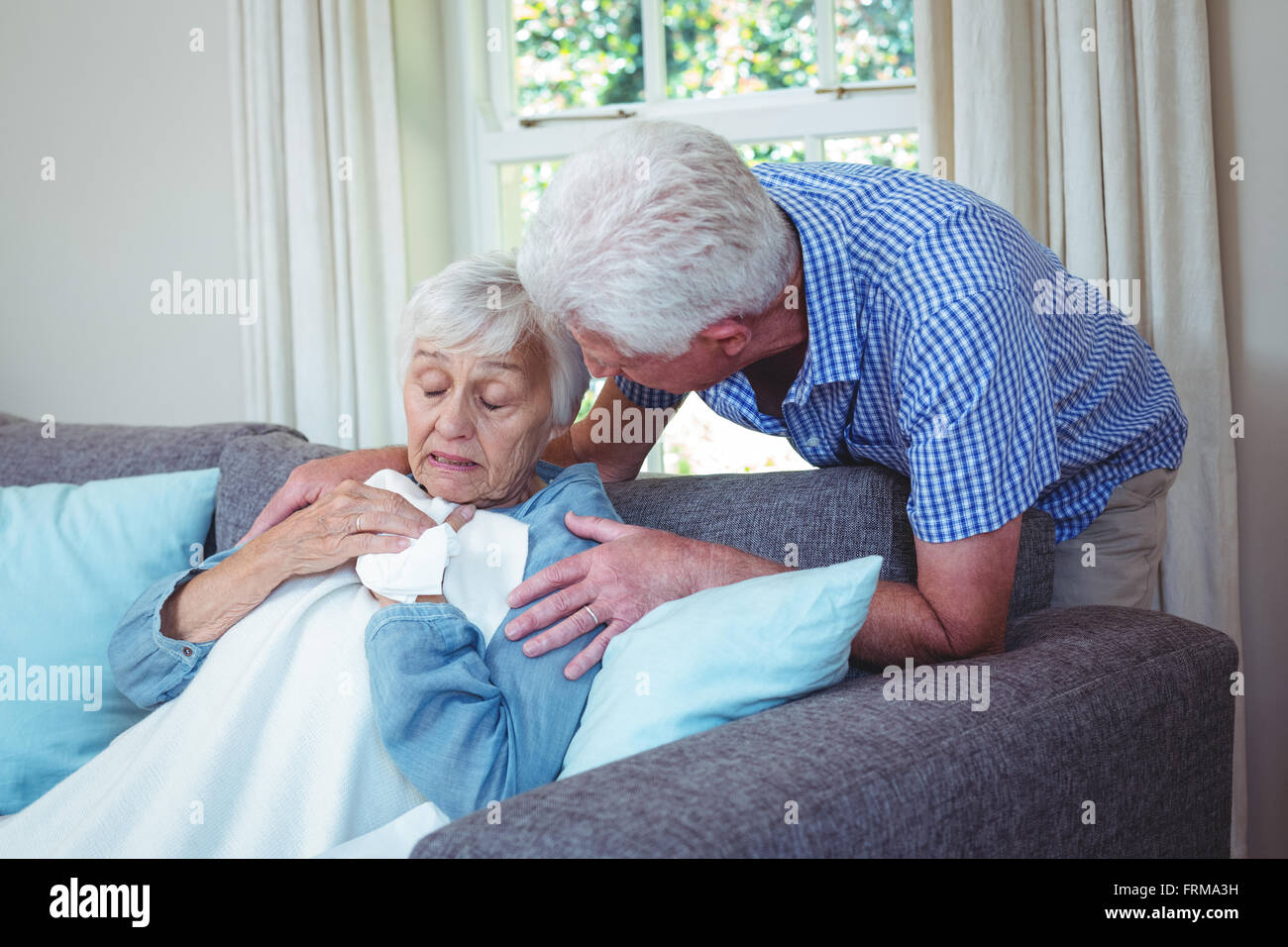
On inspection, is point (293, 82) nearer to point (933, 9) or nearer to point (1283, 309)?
point (933, 9)

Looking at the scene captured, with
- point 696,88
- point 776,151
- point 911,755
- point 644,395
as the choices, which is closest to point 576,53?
point 696,88

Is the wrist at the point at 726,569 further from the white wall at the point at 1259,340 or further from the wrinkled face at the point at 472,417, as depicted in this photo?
the white wall at the point at 1259,340

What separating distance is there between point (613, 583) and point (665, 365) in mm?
274

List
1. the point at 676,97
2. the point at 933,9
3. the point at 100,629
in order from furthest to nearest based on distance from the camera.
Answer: the point at 676,97
the point at 933,9
the point at 100,629

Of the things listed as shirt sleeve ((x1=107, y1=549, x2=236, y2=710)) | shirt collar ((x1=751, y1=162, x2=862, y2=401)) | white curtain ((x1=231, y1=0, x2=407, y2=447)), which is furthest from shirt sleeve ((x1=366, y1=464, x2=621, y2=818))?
white curtain ((x1=231, y1=0, x2=407, y2=447))

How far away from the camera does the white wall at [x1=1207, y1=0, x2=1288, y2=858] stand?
6.52 ft

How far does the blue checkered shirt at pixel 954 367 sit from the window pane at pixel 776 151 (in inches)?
44.4

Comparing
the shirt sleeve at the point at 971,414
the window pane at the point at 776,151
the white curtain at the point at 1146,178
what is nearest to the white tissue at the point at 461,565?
the shirt sleeve at the point at 971,414

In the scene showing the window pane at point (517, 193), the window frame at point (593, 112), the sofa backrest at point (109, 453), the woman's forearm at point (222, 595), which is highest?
the window frame at point (593, 112)

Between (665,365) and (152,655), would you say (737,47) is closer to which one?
(665,365)

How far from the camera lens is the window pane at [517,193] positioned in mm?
2947

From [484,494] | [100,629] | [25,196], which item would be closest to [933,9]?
[484,494]

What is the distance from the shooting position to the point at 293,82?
2709 millimetres
